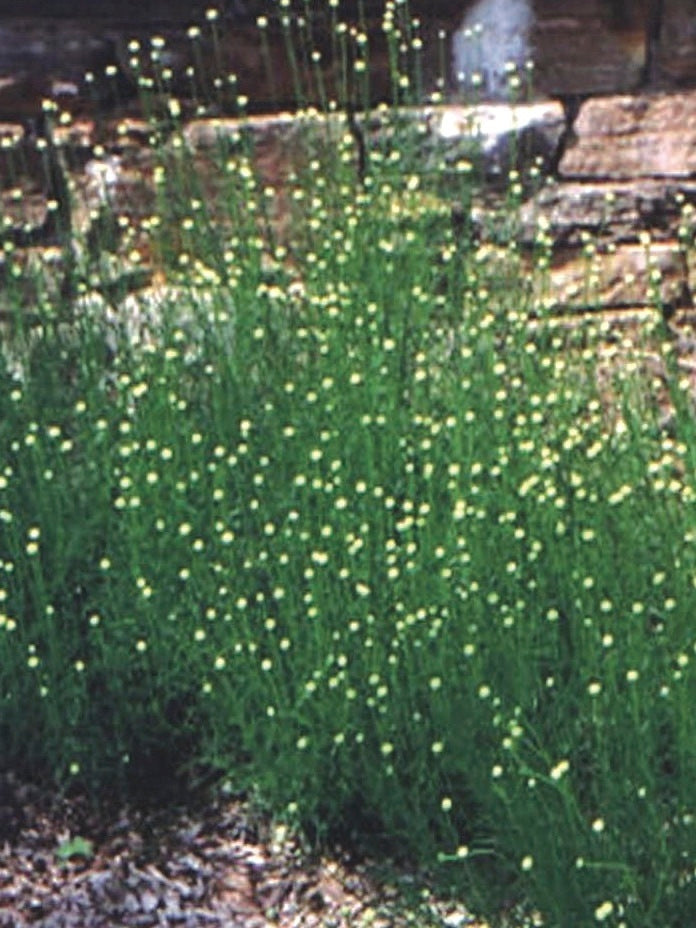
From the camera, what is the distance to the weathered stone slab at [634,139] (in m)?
5.55

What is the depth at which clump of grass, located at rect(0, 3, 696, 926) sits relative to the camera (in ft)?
14.3

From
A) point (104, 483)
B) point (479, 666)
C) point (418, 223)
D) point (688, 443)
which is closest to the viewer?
point (479, 666)

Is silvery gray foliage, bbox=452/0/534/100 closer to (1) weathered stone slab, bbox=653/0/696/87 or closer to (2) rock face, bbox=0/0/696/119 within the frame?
(2) rock face, bbox=0/0/696/119

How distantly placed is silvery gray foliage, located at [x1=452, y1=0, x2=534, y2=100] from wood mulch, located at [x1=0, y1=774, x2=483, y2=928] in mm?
1962

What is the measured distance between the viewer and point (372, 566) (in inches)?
186

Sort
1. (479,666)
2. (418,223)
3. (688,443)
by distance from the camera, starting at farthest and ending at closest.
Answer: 1. (418,223)
2. (688,443)
3. (479,666)

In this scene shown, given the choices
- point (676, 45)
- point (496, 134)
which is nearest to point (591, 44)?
point (676, 45)

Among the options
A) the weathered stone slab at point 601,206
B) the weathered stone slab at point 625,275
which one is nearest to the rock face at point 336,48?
the weathered stone slab at point 601,206

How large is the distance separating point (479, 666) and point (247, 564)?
0.59 meters

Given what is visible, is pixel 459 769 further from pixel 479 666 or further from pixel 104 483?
pixel 104 483

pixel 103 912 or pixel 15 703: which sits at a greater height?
pixel 15 703

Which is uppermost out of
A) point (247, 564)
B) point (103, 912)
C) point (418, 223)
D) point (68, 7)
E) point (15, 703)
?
point (68, 7)

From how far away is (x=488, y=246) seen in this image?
5.56 m

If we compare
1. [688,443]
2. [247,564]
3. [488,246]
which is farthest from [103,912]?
[488,246]
